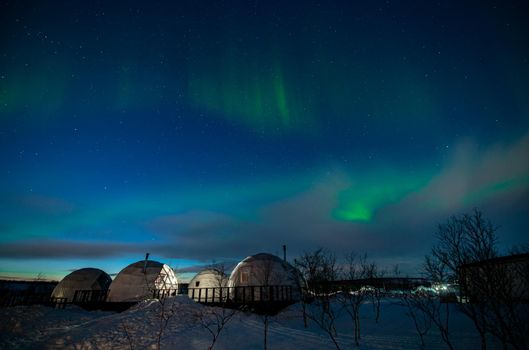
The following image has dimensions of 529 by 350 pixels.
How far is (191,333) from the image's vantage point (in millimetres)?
11391

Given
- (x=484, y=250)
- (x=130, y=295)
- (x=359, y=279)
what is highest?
(x=484, y=250)

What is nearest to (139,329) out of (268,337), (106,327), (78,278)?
(106,327)

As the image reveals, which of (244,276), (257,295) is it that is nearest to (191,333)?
(257,295)

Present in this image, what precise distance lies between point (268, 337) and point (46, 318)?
47.3ft

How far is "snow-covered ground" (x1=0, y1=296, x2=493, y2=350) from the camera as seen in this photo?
10133mm

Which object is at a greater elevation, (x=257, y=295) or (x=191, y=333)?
(x=257, y=295)

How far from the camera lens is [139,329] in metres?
12.0

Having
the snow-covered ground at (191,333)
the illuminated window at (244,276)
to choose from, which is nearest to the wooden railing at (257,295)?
the snow-covered ground at (191,333)

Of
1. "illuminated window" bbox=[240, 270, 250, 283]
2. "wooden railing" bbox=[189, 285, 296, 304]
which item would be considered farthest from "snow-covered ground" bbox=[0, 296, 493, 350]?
"illuminated window" bbox=[240, 270, 250, 283]

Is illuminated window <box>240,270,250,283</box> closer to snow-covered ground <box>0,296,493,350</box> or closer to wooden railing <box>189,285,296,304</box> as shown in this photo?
wooden railing <box>189,285,296,304</box>

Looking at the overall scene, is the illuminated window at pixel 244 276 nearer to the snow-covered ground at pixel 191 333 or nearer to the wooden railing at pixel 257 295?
the wooden railing at pixel 257 295

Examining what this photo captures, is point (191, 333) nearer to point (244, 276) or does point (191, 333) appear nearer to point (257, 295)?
point (257, 295)

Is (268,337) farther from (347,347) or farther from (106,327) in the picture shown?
(106,327)

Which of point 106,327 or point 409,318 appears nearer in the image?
point 106,327
